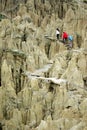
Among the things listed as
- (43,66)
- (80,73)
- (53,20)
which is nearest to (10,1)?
(53,20)

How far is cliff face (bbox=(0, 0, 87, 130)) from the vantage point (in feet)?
74.3

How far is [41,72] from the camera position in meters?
26.4

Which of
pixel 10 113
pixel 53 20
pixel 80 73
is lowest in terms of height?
pixel 10 113

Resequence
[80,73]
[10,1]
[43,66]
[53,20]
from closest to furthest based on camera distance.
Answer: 1. [80,73]
2. [43,66]
3. [53,20]
4. [10,1]

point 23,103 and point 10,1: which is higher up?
point 10,1

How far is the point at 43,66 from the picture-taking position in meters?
27.8

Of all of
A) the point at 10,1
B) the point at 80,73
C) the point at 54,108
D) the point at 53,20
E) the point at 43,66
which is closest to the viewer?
the point at 54,108

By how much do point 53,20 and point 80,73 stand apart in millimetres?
10686

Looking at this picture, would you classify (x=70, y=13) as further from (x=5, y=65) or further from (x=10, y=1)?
(x=5, y=65)

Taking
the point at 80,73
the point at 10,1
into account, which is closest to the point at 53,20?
the point at 10,1

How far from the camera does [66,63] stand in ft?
89.2

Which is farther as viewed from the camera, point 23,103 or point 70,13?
point 70,13

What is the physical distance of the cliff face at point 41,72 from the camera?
22.6 meters

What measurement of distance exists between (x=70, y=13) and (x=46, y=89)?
13.3 m
